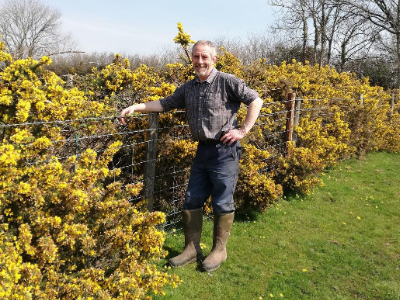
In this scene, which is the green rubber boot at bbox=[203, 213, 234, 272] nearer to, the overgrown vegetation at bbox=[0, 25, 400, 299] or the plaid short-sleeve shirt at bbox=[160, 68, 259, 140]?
the overgrown vegetation at bbox=[0, 25, 400, 299]

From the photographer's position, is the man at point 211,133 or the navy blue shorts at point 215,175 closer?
the man at point 211,133

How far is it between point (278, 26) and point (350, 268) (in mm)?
15861

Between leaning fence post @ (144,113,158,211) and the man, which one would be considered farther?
leaning fence post @ (144,113,158,211)

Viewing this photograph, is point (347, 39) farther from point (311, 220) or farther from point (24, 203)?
point (24, 203)

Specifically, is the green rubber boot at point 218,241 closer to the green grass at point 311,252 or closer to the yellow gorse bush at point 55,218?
the green grass at point 311,252

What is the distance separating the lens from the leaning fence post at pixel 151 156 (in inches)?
149

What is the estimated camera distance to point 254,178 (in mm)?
4777

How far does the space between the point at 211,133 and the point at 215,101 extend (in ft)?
1.01

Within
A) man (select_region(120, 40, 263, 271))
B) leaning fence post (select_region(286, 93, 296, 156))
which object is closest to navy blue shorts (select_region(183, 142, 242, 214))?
man (select_region(120, 40, 263, 271))

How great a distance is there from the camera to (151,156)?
3877mm

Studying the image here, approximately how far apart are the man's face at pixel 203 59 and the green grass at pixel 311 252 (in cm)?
204

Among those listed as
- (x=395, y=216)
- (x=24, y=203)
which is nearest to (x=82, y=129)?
(x=24, y=203)

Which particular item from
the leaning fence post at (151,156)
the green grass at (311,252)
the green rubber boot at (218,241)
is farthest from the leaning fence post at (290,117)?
the leaning fence post at (151,156)

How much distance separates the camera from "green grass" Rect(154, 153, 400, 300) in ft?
→ 10.8
